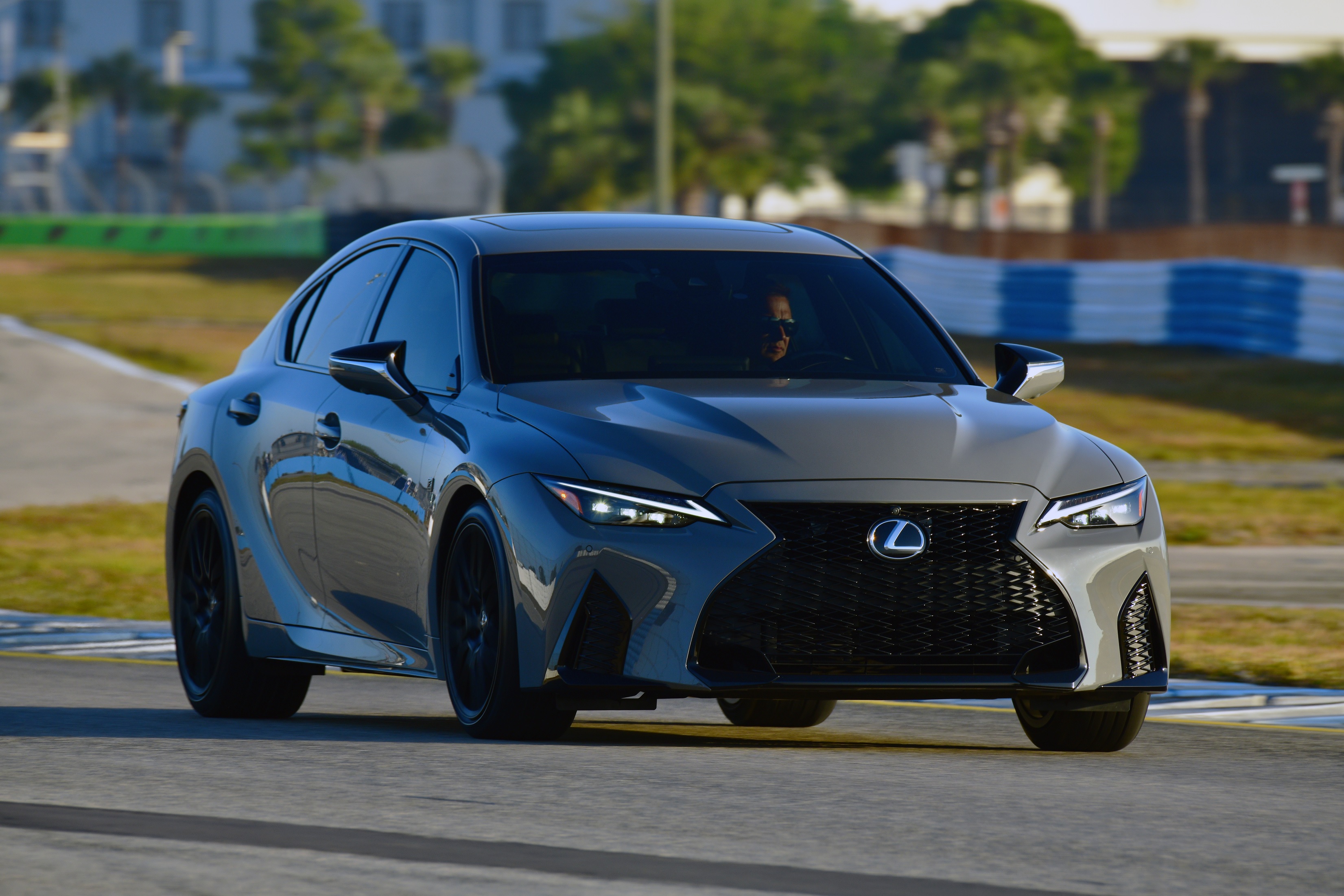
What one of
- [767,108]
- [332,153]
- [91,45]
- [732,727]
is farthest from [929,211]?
[732,727]

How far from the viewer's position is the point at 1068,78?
96.2 metres

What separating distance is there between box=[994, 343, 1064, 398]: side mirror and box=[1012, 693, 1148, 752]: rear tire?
0.95 meters

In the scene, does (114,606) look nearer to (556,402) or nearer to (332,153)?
(556,402)

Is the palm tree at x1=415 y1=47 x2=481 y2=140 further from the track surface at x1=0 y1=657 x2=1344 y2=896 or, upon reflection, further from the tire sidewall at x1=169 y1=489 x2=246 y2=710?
the track surface at x1=0 y1=657 x2=1344 y2=896

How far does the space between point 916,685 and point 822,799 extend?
0.55 m

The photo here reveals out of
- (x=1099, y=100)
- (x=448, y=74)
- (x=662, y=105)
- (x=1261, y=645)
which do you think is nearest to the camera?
(x=1261, y=645)

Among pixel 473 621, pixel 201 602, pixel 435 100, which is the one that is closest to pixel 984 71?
pixel 435 100

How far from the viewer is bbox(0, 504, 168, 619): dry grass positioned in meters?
13.3

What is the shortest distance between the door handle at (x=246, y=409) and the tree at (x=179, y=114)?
327ft

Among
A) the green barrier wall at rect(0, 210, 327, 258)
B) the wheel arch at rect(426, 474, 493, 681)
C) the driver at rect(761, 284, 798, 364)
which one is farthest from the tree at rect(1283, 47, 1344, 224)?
the wheel arch at rect(426, 474, 493, 681)

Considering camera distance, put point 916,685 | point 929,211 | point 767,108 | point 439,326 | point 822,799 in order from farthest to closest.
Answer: point 767,108 < point 929,211 < point 439,326 < point 916,685 < point 822,799

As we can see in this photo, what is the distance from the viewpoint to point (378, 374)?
7.54 m

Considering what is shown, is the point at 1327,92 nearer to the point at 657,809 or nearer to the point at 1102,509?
the point at 1102,509

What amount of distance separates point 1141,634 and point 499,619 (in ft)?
5.74
